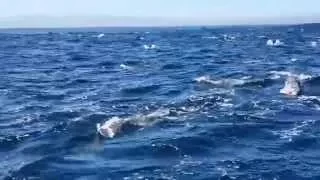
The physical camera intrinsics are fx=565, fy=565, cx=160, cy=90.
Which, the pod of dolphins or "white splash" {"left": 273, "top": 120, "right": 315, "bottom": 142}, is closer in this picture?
"white splash" {"left": 273, "top": 120, "right": 315, "bottom": 142}

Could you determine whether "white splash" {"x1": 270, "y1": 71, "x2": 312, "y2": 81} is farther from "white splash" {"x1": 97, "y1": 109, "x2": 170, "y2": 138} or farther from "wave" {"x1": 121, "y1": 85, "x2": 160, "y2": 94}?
"white splash" {"x1": 97, "y1": 109, "x2": 170, "y2": 138}

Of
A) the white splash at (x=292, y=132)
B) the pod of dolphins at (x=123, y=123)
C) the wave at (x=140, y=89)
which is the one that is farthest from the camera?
the wave at (x=140, y=89)

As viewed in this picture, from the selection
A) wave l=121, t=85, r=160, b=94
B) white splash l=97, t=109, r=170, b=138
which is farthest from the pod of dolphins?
wave l=121, t=85, r=160, b=94

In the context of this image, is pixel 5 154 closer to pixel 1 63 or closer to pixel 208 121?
pixel 208 121

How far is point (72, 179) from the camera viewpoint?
17.4 meters

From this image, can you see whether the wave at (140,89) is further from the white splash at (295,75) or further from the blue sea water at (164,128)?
the white splash at (295,75)

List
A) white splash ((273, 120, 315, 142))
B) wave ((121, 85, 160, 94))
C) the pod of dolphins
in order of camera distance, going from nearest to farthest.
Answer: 1. white splash ((273, 120, 315, 142))
2. the pod of dolphins
3. wave ((121, 85, 160, 94))

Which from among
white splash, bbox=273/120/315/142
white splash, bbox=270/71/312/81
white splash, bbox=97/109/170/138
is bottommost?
white splash, bbox=270/71/312/81

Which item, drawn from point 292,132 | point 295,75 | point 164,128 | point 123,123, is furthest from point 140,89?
point 292,132

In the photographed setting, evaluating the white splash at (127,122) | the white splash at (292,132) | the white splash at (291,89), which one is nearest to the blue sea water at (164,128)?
the white splash at (292,132)

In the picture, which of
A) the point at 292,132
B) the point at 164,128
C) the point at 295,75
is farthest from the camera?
the point at 295,75

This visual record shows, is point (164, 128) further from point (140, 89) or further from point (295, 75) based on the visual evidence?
point (295, 75)

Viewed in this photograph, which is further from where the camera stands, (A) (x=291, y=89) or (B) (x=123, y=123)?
(A) (x=291, y=89)

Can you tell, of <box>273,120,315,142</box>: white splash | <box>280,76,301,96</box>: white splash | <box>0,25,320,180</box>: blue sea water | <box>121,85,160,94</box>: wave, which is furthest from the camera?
<box>121,85,160,94</box>: wave
